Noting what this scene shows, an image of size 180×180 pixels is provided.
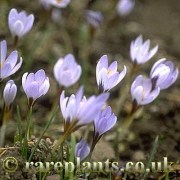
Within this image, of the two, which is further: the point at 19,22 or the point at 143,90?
the point at 19,22

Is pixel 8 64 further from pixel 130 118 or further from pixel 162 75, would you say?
pixel 130 118

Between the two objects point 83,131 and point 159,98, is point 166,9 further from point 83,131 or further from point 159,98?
point 83,131

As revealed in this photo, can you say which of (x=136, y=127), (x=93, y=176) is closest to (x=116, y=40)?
(x=136, y=127)

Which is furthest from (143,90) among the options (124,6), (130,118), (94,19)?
(124,6)

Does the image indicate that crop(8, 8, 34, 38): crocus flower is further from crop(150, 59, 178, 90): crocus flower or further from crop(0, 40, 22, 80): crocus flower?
crop(150, 59, 178, 90): crocus flower

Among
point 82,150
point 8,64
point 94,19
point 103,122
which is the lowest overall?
point 82,150
